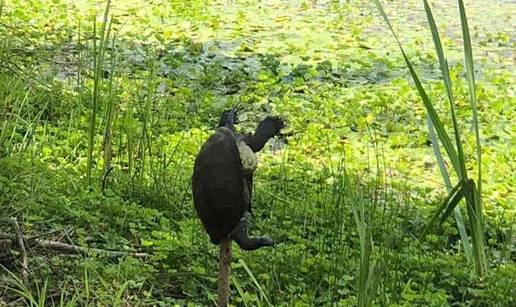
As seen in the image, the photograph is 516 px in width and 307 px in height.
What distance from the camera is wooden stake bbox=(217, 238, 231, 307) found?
2.48m

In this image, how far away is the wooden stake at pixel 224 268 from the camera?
248 cm

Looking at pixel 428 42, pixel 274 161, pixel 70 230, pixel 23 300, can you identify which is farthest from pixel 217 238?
pixel 428 42

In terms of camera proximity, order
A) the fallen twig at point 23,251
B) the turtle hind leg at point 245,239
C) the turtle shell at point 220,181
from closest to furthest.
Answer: the turtle shell at point 220,181 → the turtle hind leg at point 245,239 → the fallen twig at point 23,251

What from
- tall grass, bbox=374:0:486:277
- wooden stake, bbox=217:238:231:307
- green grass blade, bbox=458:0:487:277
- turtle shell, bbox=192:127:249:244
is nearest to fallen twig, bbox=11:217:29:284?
wooden stake, bbox=217:238:231:307

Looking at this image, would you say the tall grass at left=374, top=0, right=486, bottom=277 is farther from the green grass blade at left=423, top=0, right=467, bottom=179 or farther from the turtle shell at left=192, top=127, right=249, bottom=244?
the turtle shell at left=192, top=127, right=249, bottom=244

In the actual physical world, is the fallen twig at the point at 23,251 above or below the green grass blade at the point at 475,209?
below

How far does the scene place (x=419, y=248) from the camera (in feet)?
12.8

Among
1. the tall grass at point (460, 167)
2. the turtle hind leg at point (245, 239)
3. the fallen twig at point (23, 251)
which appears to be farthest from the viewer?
the tall grass at point (460, 167)

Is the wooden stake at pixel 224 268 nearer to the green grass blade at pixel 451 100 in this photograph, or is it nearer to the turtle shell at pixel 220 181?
the turtle shell at pixel 220 181

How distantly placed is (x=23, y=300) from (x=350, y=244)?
1.48 metres

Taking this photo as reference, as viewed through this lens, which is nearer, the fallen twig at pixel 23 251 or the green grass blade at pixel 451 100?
the fallen twig at pixel 23 251

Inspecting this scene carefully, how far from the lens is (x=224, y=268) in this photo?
2494 mm

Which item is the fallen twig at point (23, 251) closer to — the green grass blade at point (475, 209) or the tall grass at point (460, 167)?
the tall grass at point (460, 167)

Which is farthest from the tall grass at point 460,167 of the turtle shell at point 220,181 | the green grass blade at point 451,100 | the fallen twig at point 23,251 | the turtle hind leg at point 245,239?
the fallen twig at point 23,251
